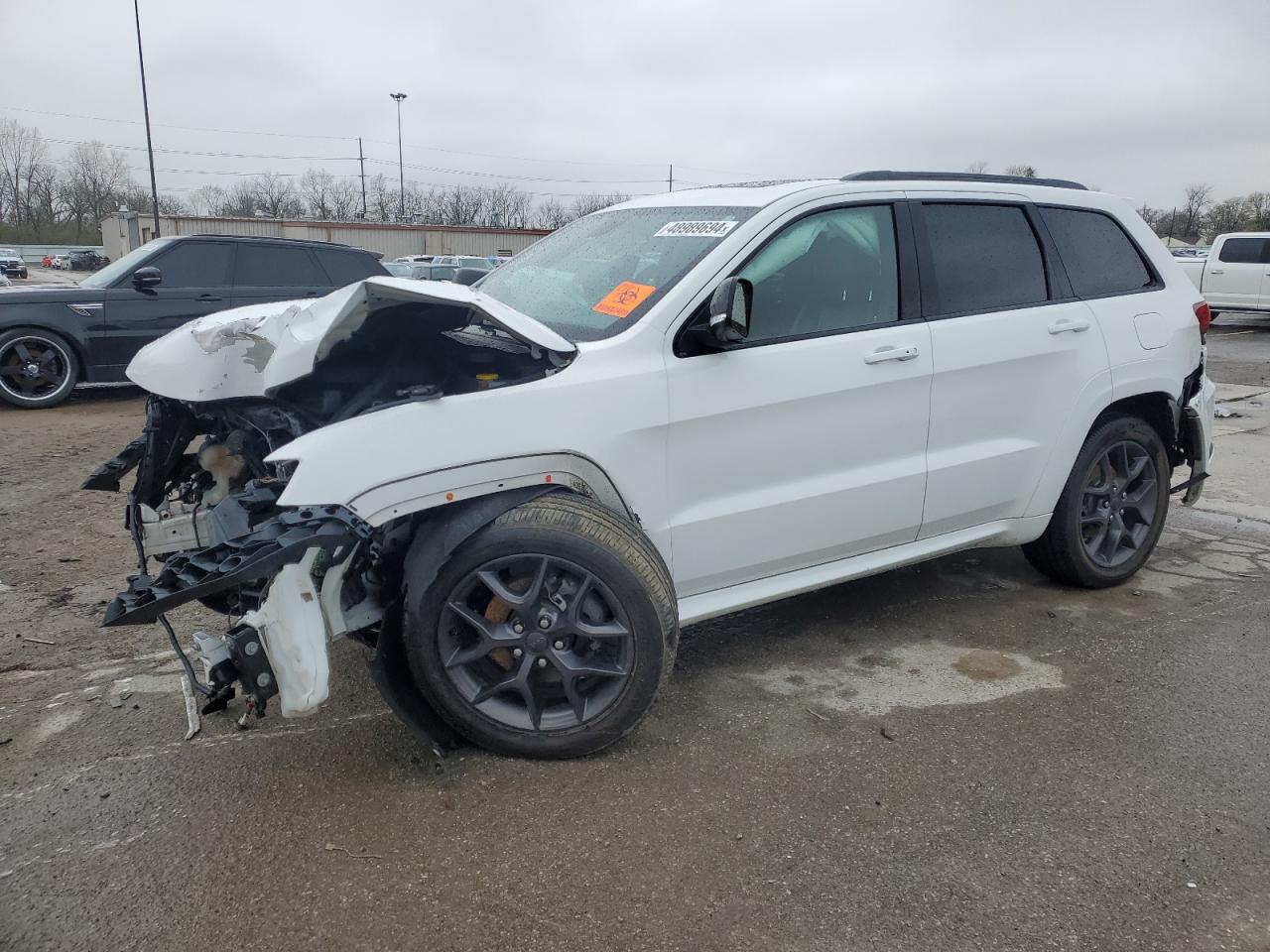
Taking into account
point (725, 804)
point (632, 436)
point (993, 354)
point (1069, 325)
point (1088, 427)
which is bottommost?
point (725, 804)

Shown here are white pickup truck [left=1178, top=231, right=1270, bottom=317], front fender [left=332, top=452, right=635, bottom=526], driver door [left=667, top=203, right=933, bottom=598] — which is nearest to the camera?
front fender [left=332, top=452, right=635, bottom=526]

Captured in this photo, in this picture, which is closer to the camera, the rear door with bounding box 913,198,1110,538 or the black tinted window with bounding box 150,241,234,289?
the rear door with bounding box 913,198,1110,538

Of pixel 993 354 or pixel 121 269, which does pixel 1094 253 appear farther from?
pixel 121 269

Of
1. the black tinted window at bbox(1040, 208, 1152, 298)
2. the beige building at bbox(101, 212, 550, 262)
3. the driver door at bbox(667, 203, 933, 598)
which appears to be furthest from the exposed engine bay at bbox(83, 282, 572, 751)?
the beige building at bbox(101, 212, 550, 262)

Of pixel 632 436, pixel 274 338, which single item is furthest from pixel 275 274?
pixel 632 436

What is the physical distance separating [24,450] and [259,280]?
3.26 m

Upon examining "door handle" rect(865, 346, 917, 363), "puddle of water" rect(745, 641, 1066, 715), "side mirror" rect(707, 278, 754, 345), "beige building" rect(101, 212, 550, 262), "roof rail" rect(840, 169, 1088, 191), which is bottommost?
"puddle of water" rect(745, 641, 1066, 715)

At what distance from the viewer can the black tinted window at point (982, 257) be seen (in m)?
3.82

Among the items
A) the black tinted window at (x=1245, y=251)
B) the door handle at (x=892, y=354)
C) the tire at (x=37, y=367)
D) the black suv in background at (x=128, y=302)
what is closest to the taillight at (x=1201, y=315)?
the door handle at (x=892, y=354)

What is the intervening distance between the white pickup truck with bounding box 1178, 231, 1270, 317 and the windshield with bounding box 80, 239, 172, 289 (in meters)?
19.1

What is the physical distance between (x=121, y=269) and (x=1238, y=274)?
20.4 metres

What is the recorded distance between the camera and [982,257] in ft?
13.0

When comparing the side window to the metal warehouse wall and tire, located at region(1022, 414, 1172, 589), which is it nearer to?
tire, located at region(1022, 414, 1172, 589)

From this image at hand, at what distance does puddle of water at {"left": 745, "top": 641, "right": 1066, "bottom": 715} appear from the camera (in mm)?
3467
